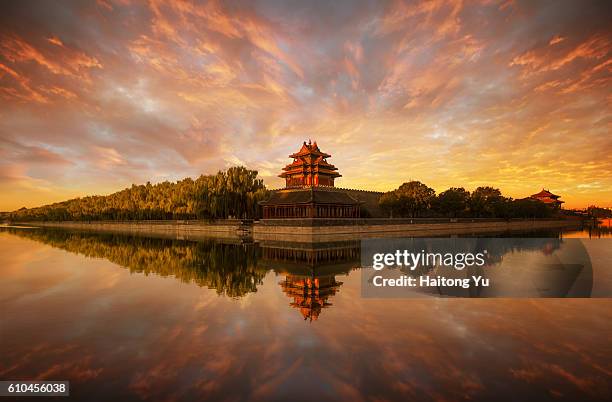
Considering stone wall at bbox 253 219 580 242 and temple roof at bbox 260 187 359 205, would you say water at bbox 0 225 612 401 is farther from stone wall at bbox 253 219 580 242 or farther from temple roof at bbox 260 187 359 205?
temple roof at bbox 260 187 359 205

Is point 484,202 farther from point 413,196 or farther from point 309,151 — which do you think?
point 309,151

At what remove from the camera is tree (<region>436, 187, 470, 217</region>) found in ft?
205

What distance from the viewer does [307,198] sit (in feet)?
159

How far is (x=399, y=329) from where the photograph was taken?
330 inches

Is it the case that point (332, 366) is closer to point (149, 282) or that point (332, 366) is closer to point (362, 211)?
point (149, 282)

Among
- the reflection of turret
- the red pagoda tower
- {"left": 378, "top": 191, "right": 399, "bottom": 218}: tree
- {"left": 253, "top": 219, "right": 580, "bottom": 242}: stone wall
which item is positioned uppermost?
the red pagoda tower

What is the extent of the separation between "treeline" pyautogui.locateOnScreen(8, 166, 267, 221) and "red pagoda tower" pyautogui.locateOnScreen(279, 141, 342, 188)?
11597mm

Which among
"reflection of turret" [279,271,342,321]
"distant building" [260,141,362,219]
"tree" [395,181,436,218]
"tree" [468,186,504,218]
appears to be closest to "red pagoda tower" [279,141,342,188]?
"distant building" [260,141,362,219]

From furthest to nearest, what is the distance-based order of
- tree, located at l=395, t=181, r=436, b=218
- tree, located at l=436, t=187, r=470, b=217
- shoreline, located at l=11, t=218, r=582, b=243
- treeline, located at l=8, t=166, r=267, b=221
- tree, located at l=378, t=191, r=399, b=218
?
tree, located at l=436, t=187, r=470, b=217, tree, located at l=378, t=191, r=399, b=218, tree, located at l=395, t=181, r=436, b=218, treeline, located at l=8, t=166, r=267, b=221, shoreline, located at l=11, t=218, r=582, b=243

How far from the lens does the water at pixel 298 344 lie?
18.4ft

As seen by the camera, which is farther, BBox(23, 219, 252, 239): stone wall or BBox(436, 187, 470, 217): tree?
BBox(436, 187, 470, 217): tree

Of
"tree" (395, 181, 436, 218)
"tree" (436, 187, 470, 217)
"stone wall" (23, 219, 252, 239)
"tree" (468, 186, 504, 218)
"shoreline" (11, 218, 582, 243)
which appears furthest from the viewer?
"tree" (468, 186, 504, 218)

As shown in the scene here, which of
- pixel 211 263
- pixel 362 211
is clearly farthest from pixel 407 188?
pixel 211 263

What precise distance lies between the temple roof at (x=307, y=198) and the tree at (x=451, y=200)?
17484mm
